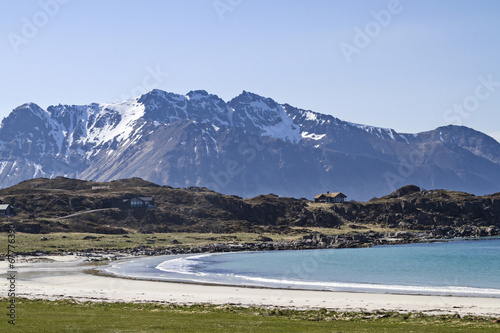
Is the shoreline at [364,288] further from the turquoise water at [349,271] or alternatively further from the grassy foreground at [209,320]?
the grassy foreground at [209,320]

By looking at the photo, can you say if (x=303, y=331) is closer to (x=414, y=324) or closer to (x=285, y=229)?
(x=414, y=324)

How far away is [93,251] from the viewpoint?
96062 millimetres

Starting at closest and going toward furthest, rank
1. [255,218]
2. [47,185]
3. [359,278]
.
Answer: [359,278], [255,218], [47,185]

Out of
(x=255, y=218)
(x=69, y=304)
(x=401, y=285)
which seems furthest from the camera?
(x=255, y=218)

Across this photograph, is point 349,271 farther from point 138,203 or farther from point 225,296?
point 138,203

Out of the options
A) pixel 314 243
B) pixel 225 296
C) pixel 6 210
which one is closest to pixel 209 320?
pixel 225 296

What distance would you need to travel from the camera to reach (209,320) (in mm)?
29891

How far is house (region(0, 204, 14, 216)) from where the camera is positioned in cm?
13538

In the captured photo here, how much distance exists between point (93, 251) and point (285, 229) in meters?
67.0

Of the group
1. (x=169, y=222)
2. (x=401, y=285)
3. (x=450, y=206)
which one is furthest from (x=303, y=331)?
(x=450, y=206)

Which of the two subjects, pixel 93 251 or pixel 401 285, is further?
pixel 93 251

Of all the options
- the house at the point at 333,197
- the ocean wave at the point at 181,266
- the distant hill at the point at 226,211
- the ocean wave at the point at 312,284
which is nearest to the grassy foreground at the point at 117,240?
the distant hill at the point at 226,211

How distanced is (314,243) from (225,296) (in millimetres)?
80872

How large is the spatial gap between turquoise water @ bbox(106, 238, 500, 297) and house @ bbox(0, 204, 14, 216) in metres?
64.9
